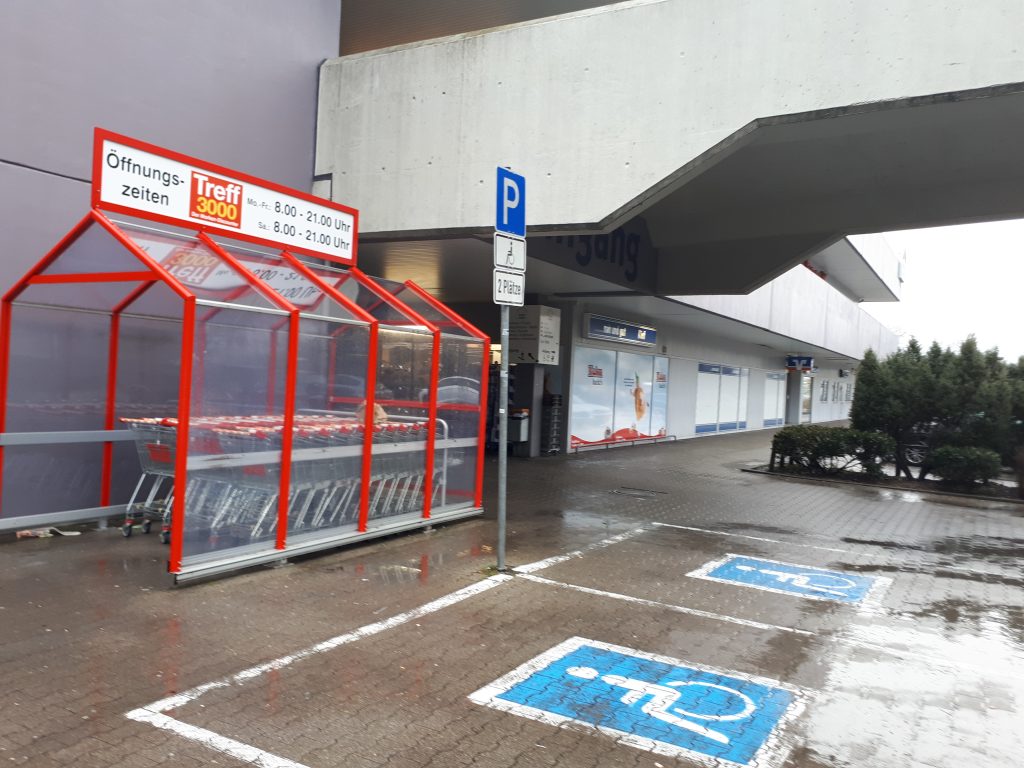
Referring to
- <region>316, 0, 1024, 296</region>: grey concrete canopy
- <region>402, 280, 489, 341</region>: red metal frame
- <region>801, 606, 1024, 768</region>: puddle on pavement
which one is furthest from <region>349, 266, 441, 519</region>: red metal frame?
<region>801, 606, 1024, 768</region>: puddle on pavement

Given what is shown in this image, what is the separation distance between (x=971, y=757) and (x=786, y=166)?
8.52 m

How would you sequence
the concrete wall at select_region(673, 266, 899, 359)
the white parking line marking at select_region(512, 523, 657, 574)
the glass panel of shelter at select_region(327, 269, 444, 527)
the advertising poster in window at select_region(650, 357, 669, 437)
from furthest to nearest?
the advertising poster in window at select_region(650, 357, 669, 437)
the concrete wall at select_region(673, 266, 899, 359)
the glass panel of shelter at select_region(327, 269, 444, 527)
the white parking line marking at select_region(512, 523, 657, 574)

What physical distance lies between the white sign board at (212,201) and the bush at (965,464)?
1112cm

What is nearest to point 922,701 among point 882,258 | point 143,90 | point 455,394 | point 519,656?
point 519,656

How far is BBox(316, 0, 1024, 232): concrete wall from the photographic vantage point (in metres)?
7.00

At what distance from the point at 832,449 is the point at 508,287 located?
10.8 metres

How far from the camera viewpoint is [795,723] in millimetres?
3951

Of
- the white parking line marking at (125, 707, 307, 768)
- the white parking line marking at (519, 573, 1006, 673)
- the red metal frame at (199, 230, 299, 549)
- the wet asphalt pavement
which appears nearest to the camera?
the white parking line marking at (125, 707, 307, 768)

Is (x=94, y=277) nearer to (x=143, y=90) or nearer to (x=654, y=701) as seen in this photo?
(x=143, y=90)

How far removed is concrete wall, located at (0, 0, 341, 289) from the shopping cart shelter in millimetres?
726

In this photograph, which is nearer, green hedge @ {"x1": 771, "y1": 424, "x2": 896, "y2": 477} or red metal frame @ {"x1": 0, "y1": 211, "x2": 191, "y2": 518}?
red metal frame @ {"x1": 0, "y1": 211, "x2": 191, "y2": 518}

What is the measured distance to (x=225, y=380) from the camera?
6.03 meters

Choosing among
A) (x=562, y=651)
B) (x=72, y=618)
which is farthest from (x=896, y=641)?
(x=72, y=618)

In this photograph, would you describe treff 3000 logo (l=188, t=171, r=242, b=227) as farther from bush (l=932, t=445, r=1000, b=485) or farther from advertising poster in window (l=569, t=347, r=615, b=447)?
bush (l=932, t=445, r=1000, b=485)
